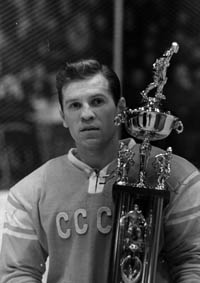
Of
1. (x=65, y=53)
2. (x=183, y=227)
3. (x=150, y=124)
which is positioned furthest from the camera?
(x=65, y=53)

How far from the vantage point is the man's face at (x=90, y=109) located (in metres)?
0.94

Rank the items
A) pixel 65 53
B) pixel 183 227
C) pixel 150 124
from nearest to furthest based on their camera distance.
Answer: pixel 150 124 < pixel 183 227 < pixel 65 53

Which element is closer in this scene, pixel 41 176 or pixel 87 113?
pixel 87 113

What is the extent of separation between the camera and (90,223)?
94cm

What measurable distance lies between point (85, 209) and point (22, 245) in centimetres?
16

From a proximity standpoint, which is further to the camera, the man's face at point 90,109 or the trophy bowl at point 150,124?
the man's face at point 90,109

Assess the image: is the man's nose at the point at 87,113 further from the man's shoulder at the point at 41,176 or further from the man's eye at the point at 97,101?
the man's shoulder at the point at 41,176

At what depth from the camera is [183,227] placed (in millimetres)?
930

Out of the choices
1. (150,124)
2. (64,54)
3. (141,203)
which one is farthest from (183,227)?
(64,54)

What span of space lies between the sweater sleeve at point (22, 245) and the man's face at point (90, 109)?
0.18 m

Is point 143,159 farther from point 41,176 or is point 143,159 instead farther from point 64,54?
point 64,54

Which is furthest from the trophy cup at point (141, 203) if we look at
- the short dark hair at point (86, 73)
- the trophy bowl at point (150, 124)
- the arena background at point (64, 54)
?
the arena background at point (64, 54)

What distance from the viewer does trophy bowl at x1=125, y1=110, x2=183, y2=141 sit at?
0.82 meters

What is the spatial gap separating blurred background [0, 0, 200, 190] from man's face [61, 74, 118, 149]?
0.95 feet
